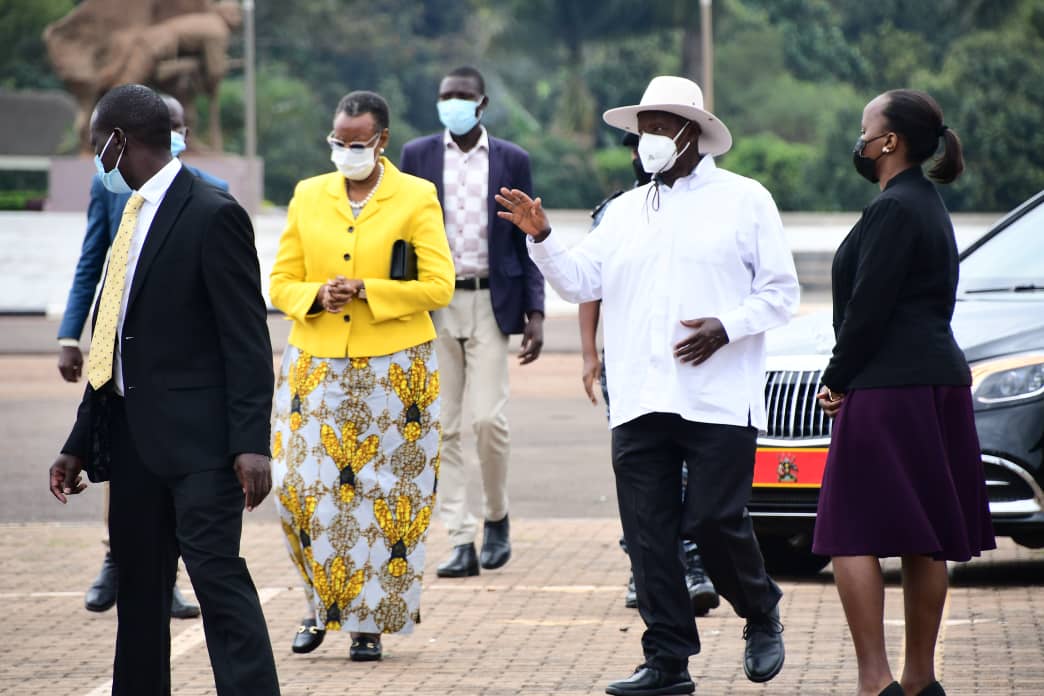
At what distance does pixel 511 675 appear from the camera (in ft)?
20.8

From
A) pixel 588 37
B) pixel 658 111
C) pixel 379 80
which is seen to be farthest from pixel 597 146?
pixel 658 111

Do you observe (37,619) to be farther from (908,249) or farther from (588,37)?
(588,37)

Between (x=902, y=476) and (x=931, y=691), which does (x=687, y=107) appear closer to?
(x=902, y=476)

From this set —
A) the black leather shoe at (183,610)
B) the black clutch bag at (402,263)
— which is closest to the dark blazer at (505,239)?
the black clutch bag at (402,263)

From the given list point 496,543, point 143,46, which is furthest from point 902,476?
point 143,46

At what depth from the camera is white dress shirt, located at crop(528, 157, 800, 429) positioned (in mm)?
5934

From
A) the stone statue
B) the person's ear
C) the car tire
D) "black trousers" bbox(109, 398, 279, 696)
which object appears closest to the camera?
"black trousers" bbox(109, 398, 279, 696)

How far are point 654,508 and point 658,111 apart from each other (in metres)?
1.28

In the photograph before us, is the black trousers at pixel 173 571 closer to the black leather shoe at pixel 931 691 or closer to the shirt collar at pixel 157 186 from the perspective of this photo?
the shirt collar at pixel 157 186

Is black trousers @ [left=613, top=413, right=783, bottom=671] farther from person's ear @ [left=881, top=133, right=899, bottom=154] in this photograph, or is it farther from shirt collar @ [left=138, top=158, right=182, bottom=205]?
shirt collar @ [left=138, top=158, right=182, bottom=205]

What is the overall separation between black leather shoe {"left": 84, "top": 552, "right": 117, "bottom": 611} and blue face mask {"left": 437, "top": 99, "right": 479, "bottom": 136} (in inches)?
96.8

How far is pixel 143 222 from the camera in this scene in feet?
16.5

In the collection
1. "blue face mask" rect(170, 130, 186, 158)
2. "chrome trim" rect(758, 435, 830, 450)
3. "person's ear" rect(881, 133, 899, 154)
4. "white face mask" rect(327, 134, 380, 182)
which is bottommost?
"chrome trim" rect(758, 435, 830, 450)

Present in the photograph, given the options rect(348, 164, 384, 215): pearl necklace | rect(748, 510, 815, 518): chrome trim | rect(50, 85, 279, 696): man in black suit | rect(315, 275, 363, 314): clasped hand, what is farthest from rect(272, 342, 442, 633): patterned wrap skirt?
rect(50, 85, 279, 696): man in black suit
